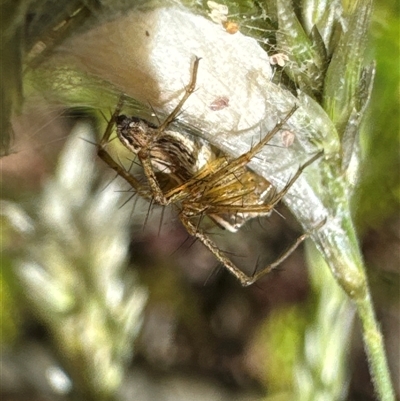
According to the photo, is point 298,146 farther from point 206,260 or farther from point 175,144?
point 206,260

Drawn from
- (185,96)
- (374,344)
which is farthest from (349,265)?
(185,96)

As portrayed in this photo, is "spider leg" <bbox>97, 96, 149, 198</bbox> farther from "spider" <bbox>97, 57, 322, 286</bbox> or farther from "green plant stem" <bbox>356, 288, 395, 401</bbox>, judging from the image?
"green plant stem" <bbox>356, 288, 395, 401</bbox>

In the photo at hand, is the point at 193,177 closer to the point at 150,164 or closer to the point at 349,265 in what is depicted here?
the point at 150,164

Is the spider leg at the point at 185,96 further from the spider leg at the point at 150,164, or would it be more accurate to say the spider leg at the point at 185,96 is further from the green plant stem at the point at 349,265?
the green plant stem at the point at 349,265

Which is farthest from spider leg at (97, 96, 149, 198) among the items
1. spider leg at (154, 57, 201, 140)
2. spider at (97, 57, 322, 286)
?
spider leg at (154, 57, 201, 140)

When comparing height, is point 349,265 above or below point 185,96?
below

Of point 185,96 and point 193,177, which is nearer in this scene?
point 185,96

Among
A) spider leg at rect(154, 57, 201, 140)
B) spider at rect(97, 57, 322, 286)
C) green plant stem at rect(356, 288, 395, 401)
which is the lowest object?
Answer: green plant stem at rect(356, 288, 395, 401)

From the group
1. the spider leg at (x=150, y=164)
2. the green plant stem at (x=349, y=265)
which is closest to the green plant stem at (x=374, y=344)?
the green plant stem at (x=349, y=265)

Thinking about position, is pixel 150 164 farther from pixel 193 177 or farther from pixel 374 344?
pixel 374 344
